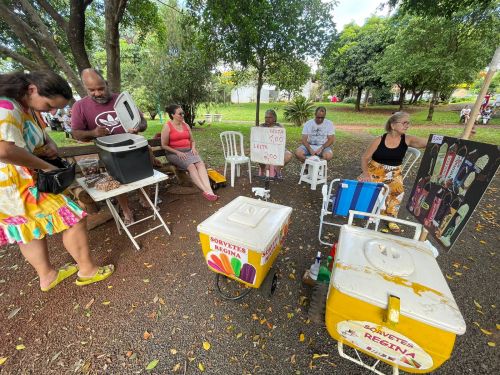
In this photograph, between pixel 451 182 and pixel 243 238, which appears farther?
pixel 451 182

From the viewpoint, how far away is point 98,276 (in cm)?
212

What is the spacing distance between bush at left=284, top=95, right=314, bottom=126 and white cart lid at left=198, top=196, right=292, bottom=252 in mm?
10791

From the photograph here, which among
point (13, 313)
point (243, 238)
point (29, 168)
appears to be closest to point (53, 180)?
point (29, 168)

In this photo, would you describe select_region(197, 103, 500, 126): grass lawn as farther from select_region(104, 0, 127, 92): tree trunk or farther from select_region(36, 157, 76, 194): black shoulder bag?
select_region(36, 157, 76, 194): black shoulder bag

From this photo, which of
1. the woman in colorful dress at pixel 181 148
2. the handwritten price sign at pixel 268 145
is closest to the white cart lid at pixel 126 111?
the woman in colorful dress at pixel 181 148

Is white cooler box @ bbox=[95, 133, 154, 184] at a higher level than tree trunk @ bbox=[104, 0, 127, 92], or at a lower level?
lower

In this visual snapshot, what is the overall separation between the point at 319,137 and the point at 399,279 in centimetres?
371

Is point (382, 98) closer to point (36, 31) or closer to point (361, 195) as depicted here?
point (361, 195)

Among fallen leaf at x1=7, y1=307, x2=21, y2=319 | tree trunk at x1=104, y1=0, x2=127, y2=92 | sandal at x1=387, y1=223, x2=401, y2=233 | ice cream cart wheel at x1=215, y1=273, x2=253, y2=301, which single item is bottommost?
fallen leaf at x1=7, y1=307, x2=21, y2=319

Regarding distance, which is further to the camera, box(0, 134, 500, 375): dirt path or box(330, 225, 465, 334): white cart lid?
box(0, 134, 500, 375): dirt path

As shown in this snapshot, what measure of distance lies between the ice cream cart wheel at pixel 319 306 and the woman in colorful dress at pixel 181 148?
2.48 meters

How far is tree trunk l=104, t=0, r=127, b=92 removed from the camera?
3.66 metres

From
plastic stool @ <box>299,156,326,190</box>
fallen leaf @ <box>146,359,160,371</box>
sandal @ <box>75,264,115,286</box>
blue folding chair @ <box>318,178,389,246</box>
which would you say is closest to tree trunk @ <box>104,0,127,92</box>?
sandal @ <box>75,264,115,286</box>

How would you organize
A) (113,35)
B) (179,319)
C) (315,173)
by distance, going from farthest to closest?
(315,173), (113,35), (179,319)
